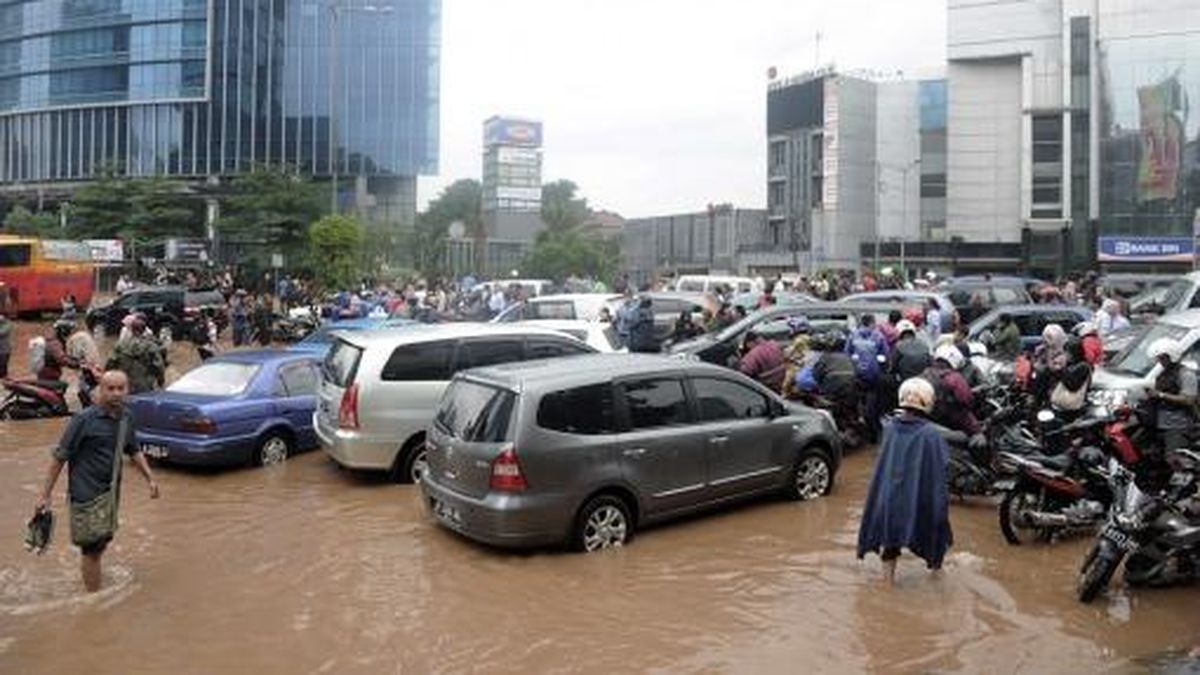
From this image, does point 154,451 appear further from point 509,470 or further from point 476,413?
point 509,470

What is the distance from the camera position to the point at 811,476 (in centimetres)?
1108

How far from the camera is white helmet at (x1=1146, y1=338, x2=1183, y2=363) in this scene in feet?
35.0

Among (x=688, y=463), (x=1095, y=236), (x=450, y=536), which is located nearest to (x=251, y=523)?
(x=450, y=536)

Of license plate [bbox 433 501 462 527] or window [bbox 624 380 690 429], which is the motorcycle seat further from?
license plate [bbox 433 501 462 527]

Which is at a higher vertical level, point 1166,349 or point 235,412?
point 1166,349

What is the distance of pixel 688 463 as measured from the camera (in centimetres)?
991

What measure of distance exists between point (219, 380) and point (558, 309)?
9270 mm

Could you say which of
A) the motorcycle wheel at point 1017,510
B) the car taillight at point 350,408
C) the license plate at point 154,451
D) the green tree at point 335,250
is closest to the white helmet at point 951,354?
the motorcycle wheel at point 1017,510

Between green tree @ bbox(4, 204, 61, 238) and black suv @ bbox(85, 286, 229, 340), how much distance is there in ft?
133

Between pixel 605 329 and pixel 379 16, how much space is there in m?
80.3

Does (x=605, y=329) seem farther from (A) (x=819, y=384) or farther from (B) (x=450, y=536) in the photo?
(B) (x=450, y=536)

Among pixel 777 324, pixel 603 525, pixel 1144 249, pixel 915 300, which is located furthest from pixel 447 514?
pixel 1144 249

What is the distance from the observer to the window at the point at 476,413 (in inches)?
359

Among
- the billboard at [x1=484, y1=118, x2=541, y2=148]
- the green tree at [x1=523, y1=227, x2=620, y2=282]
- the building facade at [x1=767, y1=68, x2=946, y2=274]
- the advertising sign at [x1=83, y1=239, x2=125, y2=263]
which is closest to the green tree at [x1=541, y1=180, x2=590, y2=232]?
the green tree at [x1=523, y1=227, x2=620, y2=282]
